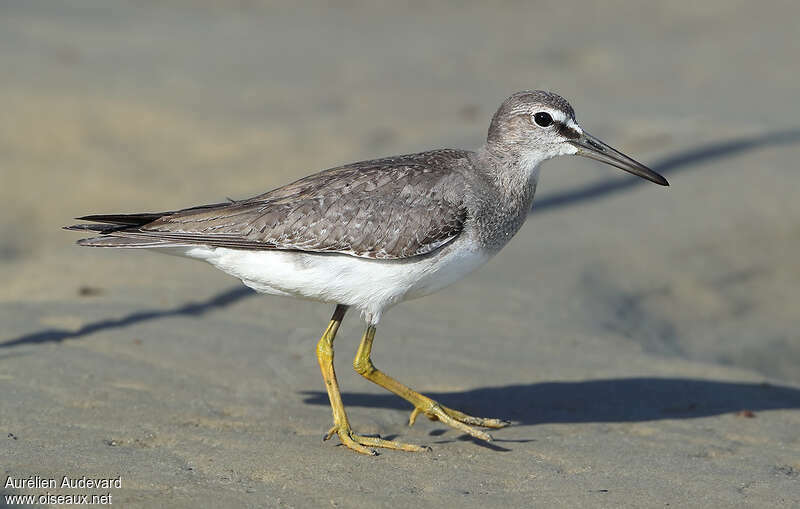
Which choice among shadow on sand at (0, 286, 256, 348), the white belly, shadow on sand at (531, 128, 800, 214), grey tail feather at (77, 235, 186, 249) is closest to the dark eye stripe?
the white belly

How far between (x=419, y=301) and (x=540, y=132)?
3.02 meters

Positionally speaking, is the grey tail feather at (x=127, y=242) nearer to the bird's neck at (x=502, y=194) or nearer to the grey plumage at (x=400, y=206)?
the grey plumage at (x=400, y=206)

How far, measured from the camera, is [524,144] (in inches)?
290

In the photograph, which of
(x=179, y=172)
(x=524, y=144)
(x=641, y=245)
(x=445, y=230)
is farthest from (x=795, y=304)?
(x=179, y=172)

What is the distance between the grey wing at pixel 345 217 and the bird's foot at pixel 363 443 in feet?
3.77

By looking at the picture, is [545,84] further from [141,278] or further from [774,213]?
[141,278]

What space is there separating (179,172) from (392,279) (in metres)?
8.13

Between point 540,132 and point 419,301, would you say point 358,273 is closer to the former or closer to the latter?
point 540,132

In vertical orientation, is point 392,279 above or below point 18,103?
below

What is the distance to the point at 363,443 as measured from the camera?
680 centimetres

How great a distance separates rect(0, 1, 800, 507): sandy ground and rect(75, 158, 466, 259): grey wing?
1239 mm

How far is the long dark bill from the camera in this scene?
7.38 m

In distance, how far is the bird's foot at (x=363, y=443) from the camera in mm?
6680

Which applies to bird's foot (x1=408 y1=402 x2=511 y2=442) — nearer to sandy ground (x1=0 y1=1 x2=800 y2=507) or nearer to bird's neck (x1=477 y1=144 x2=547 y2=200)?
sandy ground (x1=0 y1=1 x2=800 y2=507)
